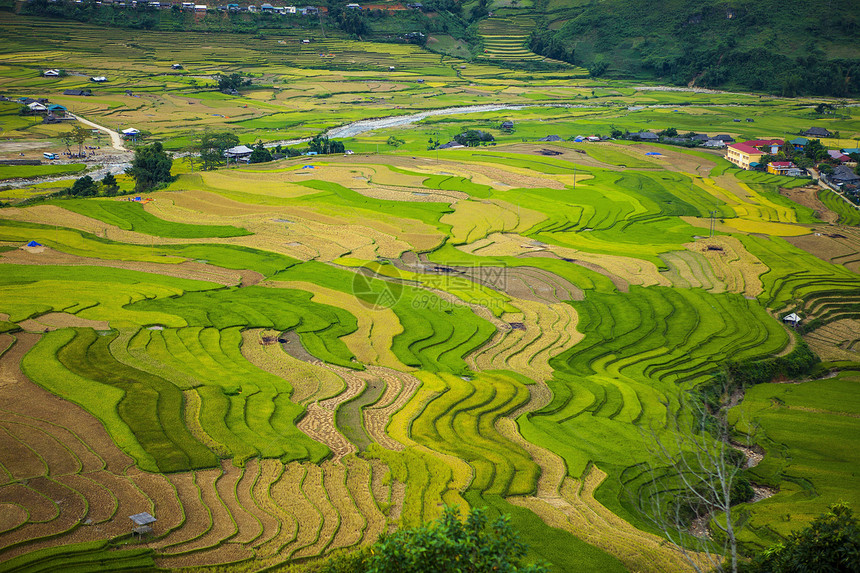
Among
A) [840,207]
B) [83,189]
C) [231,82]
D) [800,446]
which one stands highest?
A: [231,82]

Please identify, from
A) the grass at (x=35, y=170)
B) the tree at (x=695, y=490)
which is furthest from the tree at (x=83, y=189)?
the tree at (x=695, y=490)

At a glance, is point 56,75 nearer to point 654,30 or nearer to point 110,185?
point 110,185

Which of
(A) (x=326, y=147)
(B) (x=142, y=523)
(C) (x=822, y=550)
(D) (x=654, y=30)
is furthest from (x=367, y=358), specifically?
(D) (x=654, y=30)

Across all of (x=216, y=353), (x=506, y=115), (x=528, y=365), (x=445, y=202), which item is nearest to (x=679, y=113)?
(x=506, y=115)

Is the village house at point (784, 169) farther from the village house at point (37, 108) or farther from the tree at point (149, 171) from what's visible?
the village house at point (37, 108)

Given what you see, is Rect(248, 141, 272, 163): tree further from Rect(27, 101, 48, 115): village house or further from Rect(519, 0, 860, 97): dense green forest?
Rect(519, 0, 860, 97): dense green forest
